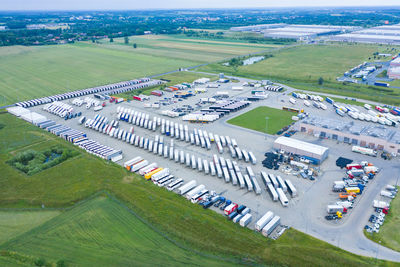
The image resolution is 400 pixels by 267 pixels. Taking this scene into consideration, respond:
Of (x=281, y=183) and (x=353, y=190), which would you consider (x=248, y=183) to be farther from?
(x=353, y=190)

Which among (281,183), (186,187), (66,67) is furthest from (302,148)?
(66,67)

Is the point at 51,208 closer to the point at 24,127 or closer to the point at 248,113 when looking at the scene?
the point at 24,127

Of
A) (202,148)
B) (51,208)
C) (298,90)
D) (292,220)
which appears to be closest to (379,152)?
(292,220)

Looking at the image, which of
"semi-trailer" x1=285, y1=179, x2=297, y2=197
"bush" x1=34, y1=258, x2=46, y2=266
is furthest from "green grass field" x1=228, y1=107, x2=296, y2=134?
"bush" x1=34, y1=258, x2=46, y2=266

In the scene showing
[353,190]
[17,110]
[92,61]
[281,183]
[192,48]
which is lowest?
[353,190]

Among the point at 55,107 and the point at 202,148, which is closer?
the point at 202,148

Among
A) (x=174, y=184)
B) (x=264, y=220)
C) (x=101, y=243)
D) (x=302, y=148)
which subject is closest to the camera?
(x=101, y=243)

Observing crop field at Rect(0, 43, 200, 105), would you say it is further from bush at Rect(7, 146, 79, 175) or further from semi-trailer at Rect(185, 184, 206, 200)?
semi-trailer at Rect(185, 184, 206, 200)

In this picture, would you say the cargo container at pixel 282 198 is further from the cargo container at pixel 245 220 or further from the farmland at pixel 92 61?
the farmland at pixel 92 61
